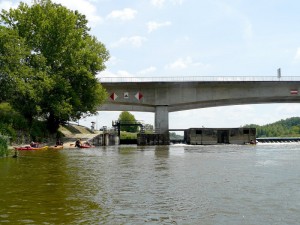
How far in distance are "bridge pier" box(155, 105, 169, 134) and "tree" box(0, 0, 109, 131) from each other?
12374 millimetres

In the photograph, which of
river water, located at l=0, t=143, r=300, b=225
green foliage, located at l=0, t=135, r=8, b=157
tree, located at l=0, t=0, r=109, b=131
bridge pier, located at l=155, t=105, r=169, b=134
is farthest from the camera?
bridge pier, located at l=155, t=105, r=169, b=134

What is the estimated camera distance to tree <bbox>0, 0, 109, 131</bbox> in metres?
46.5

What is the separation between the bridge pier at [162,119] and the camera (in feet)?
205

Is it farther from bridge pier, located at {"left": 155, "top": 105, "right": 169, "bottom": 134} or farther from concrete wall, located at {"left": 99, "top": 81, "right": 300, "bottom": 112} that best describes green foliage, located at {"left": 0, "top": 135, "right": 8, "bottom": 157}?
bridge pier, located at {"left": 155, "top": 105, "right": 169, "bottom": 134}

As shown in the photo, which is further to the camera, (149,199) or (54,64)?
(54,64)

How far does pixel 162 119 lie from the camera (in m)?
62.4

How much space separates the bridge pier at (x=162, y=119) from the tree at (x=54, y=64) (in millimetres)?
12374

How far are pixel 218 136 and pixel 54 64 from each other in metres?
32.4

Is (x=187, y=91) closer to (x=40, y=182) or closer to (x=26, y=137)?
(x=26, y=137)

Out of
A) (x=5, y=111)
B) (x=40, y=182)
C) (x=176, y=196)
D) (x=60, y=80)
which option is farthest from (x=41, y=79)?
(x=176, y=196)

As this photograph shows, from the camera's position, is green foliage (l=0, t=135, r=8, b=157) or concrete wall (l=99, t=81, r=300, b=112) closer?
green foliage (l=0, t=135, r=8, b=157)

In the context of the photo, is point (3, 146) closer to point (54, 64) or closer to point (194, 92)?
point (54, 64)

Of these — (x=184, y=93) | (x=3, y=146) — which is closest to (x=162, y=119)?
(x=184, y=93)

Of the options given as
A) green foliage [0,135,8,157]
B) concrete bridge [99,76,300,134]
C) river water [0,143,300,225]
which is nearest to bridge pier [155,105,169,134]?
concrete bridge [99,76,300,134]
